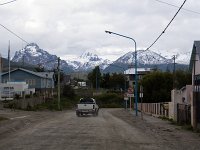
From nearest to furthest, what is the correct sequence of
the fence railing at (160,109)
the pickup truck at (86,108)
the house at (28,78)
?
the fence railing at (160,109), the pickup truck at (86,108), the house at (28,78)

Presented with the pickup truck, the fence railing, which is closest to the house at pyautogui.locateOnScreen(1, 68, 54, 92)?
the fence railing

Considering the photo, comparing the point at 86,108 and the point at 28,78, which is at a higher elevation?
the point at 28,78

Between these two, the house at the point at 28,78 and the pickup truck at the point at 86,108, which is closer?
the pickup truck at the point at 86,108

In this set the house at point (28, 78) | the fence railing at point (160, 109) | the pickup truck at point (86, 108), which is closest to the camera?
the fence railing at point (160, 109)

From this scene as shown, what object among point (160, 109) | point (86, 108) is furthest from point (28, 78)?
point (160, 109)

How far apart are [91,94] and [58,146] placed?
10689 cm

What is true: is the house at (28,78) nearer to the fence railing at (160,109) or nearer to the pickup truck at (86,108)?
the fence railing at (160,109)

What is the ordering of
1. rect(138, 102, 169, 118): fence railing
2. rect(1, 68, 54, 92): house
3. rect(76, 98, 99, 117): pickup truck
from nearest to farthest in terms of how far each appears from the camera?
1. rect(138, 102, 169, 118): fence railing
2. rect(76, 98, 99, 117): pickup truck
3. rect(1, 68, 54, 92): house

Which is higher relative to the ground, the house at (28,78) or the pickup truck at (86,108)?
the house at (28,78)

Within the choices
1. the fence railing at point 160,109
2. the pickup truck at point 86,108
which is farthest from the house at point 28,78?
the pickup truck at point 86,108

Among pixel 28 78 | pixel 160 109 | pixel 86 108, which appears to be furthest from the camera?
pixel 28 78

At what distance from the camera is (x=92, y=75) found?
156625 millimetres

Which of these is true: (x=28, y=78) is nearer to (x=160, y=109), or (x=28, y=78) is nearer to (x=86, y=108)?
(x=86, y=108)

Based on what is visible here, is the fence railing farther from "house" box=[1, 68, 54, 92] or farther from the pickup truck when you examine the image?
"house" box=[1, 68, 54, 92]
